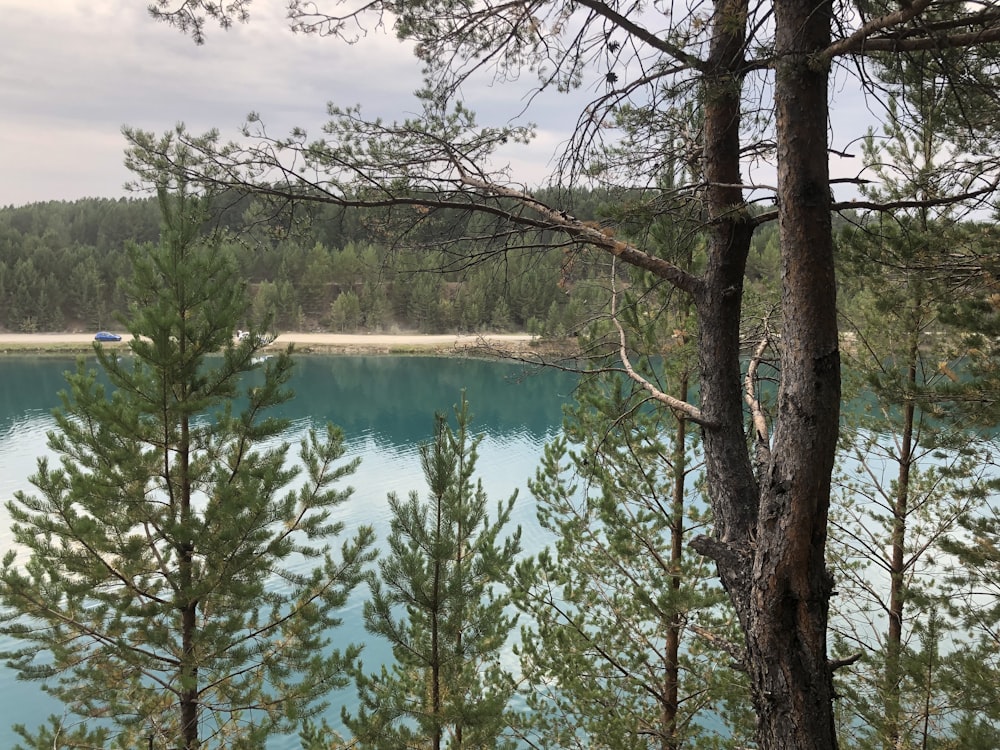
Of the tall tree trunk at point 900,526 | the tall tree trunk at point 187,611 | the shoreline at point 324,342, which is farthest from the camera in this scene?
the shoreline at point 324,342

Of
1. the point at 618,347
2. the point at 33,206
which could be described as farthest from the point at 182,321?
the point at 33,206

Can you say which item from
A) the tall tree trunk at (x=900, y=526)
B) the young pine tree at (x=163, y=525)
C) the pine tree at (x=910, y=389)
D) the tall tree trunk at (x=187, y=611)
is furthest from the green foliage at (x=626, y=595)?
the tall tree trunk at (x=187, y=611)

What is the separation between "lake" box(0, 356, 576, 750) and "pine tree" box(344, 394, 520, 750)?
0.69 m

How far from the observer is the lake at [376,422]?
9195 millimetres

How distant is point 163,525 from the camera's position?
4.25 metres

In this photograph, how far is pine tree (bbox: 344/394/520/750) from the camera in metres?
4.04

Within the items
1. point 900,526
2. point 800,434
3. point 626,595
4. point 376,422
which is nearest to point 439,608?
point 626,595

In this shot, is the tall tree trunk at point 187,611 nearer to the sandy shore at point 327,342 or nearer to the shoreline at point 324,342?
the shoreline at point 324,342

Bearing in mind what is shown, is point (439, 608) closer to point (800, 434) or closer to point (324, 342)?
point (800, 434)

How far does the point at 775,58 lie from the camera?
194cm

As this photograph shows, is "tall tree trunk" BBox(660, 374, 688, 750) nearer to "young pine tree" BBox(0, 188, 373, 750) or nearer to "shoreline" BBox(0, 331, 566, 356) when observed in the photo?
"young pine tree" BBox(0, 188, 373, 750)

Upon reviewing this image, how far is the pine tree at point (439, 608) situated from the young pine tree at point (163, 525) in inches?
25.6

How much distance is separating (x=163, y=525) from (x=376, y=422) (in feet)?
65.4

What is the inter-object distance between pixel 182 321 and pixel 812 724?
4116 mm
